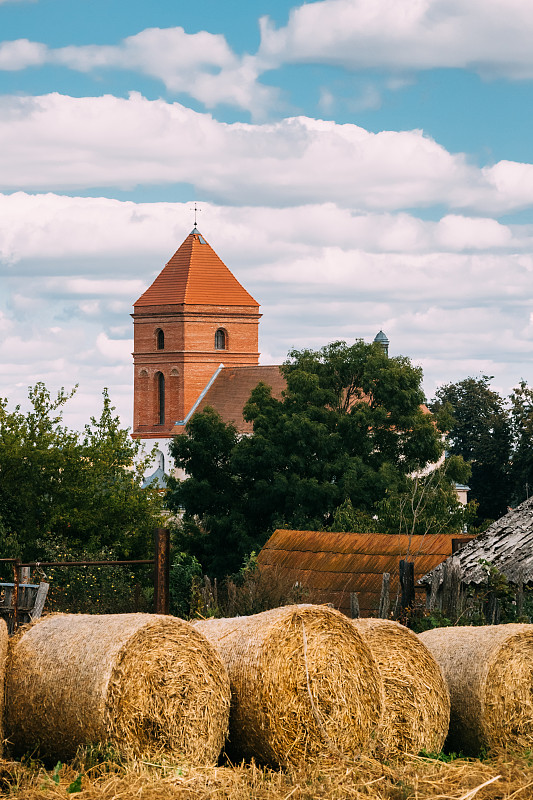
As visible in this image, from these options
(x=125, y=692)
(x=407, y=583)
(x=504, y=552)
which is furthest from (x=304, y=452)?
(x=125, y=692)

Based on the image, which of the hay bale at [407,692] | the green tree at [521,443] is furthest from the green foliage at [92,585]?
the green tree at [521,443]

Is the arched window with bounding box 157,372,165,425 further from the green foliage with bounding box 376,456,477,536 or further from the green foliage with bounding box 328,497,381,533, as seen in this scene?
the green foliage with bounding box 328,497,381,533

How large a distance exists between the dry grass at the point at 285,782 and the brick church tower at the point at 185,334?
6869cm

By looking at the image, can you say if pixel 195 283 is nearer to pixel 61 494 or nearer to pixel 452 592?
pixel 61 494

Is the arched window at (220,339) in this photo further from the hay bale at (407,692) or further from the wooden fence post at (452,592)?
the hay bale at (407,692)

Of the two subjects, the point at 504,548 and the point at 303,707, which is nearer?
the point at 303,707

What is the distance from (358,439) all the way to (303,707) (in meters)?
36.4

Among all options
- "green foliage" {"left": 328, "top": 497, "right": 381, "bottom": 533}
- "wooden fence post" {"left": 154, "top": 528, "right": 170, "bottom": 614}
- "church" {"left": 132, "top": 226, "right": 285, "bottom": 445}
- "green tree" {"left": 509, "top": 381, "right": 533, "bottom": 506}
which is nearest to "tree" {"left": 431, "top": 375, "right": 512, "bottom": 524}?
"green tree" {"left": 509, "top": 381, "right": 533, "bottom": 506}

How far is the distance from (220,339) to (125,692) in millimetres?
71989

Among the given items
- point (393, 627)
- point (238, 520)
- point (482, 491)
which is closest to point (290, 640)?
point (393, 627)

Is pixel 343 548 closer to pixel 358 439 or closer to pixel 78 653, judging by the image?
pixel 78 653

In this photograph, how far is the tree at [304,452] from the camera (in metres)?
41.2

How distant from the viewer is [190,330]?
77.1 m

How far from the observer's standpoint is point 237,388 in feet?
235
